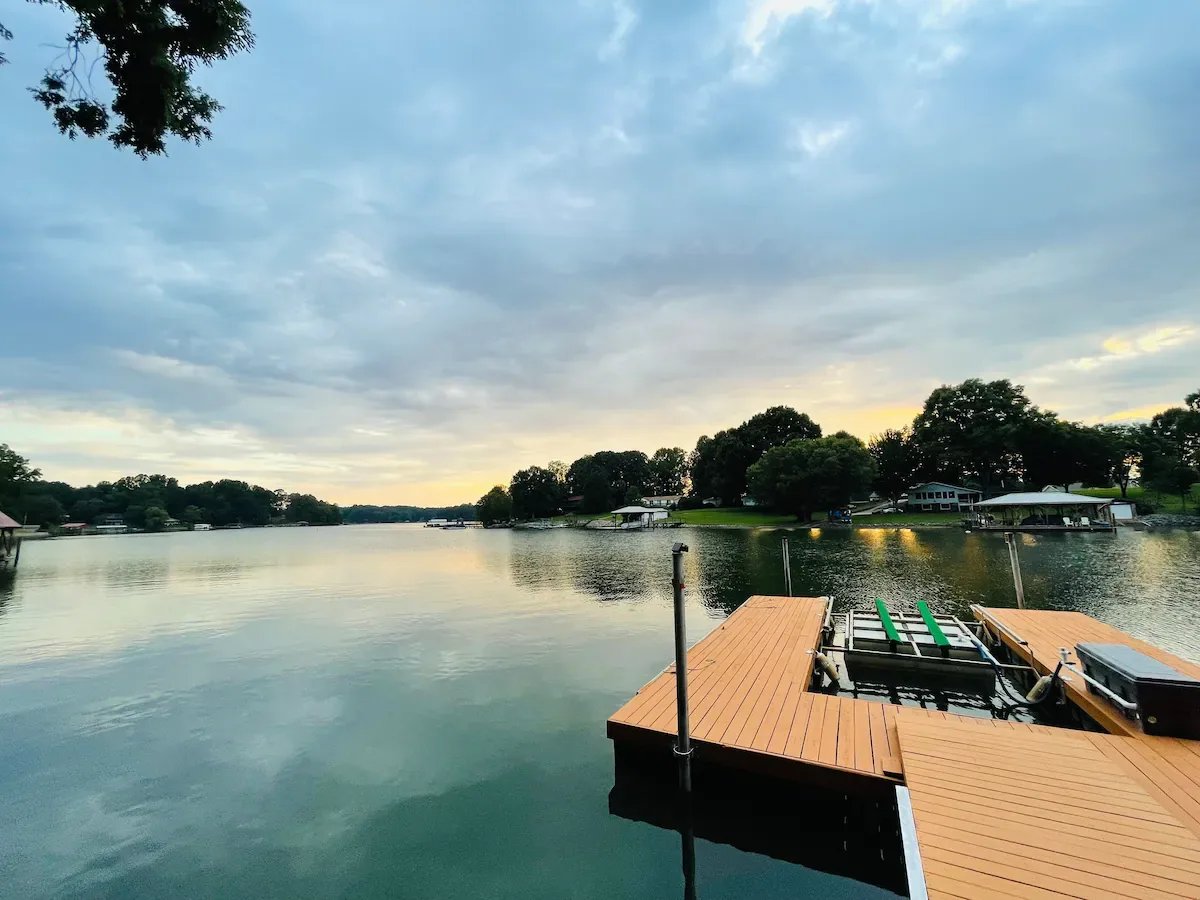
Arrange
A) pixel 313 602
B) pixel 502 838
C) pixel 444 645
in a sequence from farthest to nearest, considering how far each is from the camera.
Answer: pixel 313 602
pixel 444 645
pixel 502 838

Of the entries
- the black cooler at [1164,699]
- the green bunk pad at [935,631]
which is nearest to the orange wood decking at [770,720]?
the black cooler at [1164,699]

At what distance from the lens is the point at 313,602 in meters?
21.2

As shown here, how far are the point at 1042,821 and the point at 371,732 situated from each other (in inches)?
342

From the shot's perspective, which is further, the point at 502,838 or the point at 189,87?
the point at 189,87

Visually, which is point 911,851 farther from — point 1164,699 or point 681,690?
point 1164,699

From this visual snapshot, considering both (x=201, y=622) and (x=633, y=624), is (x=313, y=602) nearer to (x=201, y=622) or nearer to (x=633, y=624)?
(x=201, y=622)

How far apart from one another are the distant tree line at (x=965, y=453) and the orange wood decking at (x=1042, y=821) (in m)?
57.1

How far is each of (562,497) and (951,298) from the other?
98.8 meters

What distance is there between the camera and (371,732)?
8.08 metres

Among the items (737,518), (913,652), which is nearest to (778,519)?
(737,518)

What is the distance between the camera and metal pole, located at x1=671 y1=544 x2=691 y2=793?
5.26m

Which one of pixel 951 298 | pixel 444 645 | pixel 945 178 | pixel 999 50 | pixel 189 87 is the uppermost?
pixel 999 50

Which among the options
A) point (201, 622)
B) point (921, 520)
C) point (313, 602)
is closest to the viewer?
point (201, 622)

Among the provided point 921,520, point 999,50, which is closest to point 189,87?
point 999,50
